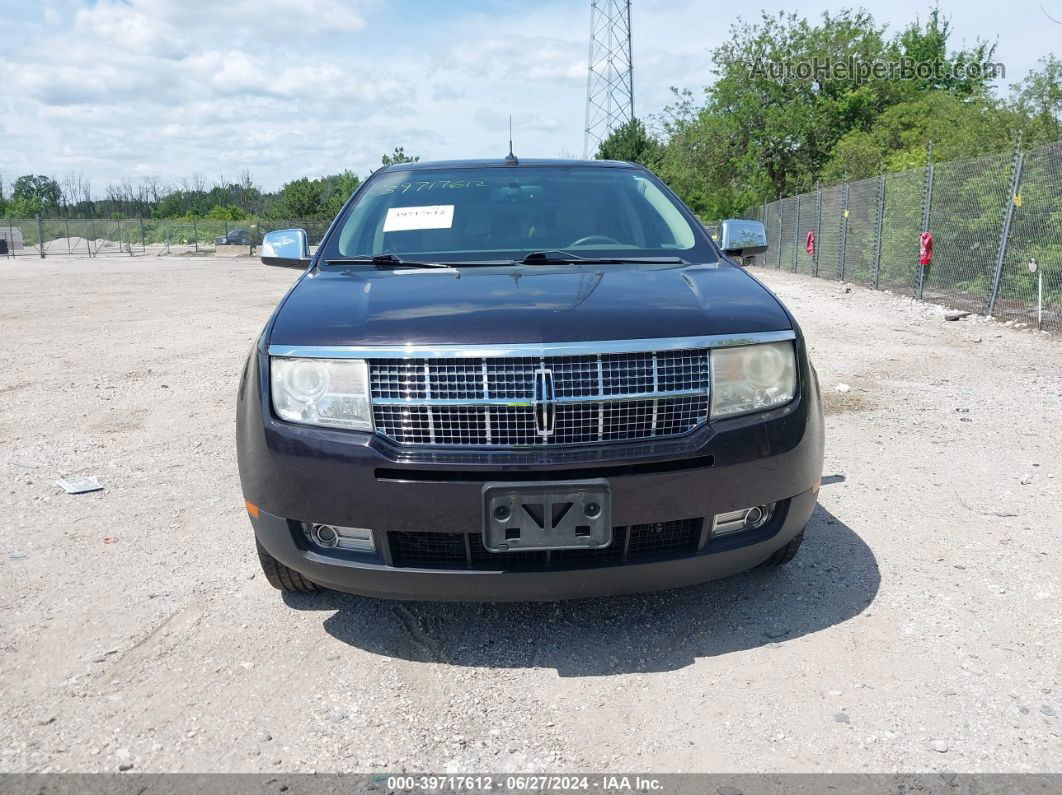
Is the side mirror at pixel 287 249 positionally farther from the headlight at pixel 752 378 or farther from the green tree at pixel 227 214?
the green tree at pixel 227 214

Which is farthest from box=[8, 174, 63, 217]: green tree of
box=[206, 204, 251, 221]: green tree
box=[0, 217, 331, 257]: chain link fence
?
box=[0, 217, 331, 257]: chain link fence

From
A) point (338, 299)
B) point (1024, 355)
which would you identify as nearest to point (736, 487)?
point (338, 299)

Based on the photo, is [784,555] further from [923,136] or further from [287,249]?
[923,136]

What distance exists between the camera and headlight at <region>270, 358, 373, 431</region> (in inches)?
98.0

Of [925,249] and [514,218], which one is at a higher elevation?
[514,218]

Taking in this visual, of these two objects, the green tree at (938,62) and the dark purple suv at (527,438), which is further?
the green tree at (938,62)

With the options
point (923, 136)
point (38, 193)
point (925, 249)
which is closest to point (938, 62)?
point (923, 136)

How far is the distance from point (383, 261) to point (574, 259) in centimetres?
77

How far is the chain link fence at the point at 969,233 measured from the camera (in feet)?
33.0

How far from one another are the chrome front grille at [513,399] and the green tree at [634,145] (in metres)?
42.9

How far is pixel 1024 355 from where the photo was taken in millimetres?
8414

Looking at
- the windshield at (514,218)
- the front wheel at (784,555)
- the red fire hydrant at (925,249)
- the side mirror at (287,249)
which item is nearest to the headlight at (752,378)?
the front wheel at (784,555)

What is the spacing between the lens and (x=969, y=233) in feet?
39.8

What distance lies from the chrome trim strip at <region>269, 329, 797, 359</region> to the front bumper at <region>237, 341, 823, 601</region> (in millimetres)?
226
